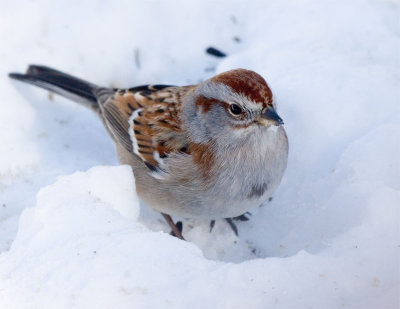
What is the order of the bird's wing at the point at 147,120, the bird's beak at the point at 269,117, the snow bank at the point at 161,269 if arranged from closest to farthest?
the snow bank at the point at 161,269, the bird's beak at the point at 269,117, the bird's wing at the point at 147,120

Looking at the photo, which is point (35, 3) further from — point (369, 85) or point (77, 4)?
point (369, 85)

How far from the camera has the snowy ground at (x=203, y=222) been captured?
→ 178 cm

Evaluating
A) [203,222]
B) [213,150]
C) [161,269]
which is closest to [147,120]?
[213,150]

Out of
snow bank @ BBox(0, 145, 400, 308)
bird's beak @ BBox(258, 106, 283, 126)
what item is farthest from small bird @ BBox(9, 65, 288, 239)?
snow bank @ BBox(0, 145, 400, 308)

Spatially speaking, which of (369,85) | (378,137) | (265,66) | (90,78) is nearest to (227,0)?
(265,66)

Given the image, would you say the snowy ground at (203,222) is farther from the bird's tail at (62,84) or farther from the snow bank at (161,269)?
the bird's tail at (62,84)

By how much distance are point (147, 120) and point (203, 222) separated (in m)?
0.58

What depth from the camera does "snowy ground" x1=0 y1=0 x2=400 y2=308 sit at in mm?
1775

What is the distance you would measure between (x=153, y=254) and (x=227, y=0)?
2.28m

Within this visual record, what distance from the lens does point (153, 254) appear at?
1.86 meters

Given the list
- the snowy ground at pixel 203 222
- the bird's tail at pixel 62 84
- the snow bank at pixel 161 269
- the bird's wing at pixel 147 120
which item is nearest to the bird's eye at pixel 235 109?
the bird's wing at pixel 147 120

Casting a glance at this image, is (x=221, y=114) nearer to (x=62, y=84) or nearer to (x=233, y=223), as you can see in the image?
(x=233, y=223)

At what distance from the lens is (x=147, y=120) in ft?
8.98

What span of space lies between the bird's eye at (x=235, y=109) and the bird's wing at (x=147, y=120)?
11.6 inches
